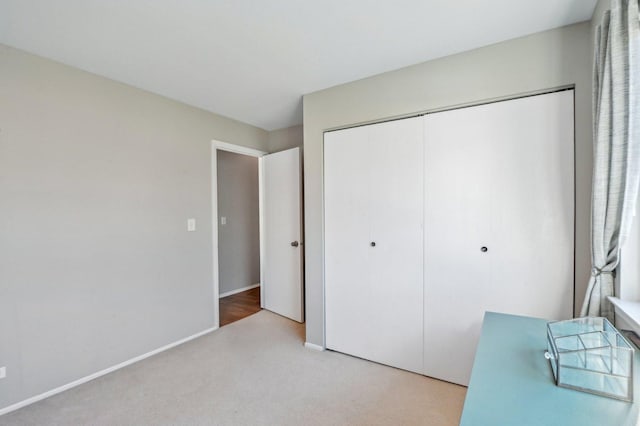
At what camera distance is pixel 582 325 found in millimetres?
1291

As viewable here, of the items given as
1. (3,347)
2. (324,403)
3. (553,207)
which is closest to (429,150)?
(553,207)

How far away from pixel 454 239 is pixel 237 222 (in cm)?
361

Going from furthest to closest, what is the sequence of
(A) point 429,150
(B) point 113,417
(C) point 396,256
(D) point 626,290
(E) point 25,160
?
(C) point 396,256
(A) point 429,150
(E) point 25,160
(B) point 113,417
(D) point 626,290

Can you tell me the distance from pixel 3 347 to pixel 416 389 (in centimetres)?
283

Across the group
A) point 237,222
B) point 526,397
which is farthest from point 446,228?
point 237,222

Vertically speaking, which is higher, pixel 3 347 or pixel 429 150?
pixel 429 150

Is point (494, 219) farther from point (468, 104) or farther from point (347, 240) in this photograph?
point (347, 240)

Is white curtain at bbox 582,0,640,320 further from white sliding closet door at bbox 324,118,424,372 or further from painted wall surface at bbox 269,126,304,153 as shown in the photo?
painted wall surface at bbox 269,126,304,153

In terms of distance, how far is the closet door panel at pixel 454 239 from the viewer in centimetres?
213

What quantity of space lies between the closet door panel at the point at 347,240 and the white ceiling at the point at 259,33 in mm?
632

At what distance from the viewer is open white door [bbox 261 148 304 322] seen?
3.62 metres

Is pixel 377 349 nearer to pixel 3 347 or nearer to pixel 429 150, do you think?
pixel 429 150

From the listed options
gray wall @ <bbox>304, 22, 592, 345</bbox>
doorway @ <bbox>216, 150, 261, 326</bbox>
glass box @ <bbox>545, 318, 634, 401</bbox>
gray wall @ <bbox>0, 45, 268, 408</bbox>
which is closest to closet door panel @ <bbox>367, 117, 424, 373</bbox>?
gray wall @ <bbox>304, 22, 592, 345</bbox>

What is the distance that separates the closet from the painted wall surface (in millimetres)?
1216
